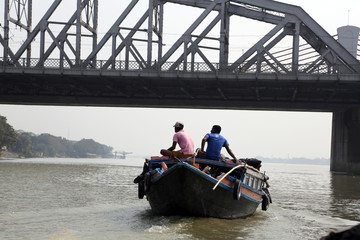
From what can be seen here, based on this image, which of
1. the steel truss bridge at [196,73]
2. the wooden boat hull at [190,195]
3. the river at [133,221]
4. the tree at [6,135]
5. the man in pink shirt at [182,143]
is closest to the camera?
the river at [133,221]

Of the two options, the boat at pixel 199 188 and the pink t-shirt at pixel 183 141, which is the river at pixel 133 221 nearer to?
the boat at pixel 199 188

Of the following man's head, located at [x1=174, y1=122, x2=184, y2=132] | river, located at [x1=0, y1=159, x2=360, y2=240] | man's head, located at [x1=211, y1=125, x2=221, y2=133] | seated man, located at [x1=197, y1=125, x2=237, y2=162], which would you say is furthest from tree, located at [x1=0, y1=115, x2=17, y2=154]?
man's head, located at [x1=211, y1=125, x2=221, y2=133]

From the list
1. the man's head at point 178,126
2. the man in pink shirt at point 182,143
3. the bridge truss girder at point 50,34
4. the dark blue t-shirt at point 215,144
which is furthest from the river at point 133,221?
the bridge truss girder at point 50,34

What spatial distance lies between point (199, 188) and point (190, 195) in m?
0.31

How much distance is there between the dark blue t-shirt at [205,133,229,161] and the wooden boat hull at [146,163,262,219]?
1152 millimetres

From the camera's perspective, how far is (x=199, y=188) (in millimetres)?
12977

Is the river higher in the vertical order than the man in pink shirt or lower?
lower

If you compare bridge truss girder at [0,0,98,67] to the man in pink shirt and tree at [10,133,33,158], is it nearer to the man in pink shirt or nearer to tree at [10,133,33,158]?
the man in pink shirt

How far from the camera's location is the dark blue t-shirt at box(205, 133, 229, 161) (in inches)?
555

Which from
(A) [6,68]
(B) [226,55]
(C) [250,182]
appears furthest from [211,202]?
(B) [226,55]

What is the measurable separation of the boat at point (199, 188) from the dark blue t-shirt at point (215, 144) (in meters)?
0.24

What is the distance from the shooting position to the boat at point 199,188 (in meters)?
13.0

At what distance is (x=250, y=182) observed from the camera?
49.6 ft

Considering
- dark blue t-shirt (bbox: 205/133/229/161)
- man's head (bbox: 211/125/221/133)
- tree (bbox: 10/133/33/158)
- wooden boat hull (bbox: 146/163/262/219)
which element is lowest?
tree (bbox: 10/133/33/158)
